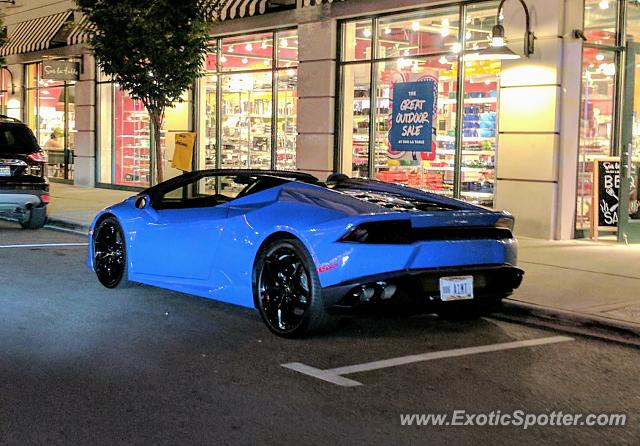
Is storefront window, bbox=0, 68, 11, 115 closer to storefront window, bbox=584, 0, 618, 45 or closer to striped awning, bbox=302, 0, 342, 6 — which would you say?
striped awning, bbox=302, 0, 342, 6

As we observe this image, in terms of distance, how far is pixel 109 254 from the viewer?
9.18 meters

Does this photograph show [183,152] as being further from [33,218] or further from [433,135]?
[433,135]

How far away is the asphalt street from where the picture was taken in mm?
4840

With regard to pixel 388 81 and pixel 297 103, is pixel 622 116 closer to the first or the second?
pixel 388 81

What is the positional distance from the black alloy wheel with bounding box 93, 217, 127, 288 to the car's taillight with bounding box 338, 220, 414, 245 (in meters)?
3.22

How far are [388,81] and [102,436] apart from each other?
12252 mm

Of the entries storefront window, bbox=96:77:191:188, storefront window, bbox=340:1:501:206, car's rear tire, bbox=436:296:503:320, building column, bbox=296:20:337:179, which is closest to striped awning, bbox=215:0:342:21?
building column, bbox=296:20:337:179

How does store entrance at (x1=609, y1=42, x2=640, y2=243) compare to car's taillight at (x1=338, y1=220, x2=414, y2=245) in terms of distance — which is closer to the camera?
car's taillight at (x1=338, y1=220, x2=414, y2=245)

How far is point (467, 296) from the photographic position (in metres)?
6.88

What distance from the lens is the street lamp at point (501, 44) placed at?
42.5 feet

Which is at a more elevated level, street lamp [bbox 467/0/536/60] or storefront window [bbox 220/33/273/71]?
storefront window [bbox 220/33/273/71]

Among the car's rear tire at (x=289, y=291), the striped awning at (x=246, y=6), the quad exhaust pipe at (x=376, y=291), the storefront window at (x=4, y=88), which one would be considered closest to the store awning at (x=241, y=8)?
the striped awning at (x=246, y=6)

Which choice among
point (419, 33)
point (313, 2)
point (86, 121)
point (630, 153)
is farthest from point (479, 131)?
point (86, 121)

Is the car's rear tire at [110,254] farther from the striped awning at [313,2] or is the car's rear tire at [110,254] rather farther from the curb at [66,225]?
the striped awning at [313,2]
